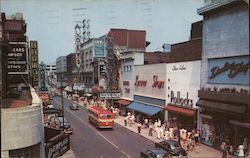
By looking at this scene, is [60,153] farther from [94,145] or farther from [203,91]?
[203,91]

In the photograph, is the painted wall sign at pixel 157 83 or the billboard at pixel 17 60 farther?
the painted wall sign at pixel 157 83

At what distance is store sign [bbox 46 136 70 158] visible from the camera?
19070 millimetres

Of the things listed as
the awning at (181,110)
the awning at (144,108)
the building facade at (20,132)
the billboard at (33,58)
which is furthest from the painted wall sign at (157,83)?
the building facade at (20,132)

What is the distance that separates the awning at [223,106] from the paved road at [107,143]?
19.8 ft

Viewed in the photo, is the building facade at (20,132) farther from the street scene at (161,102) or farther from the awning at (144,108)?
the awning at (144,108)

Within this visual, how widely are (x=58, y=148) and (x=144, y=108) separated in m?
22.2

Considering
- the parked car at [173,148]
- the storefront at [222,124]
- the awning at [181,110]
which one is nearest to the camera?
the storefront at [222,124]

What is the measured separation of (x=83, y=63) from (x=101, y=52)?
29.1m

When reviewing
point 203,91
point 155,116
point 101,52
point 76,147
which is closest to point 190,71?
point 203,91

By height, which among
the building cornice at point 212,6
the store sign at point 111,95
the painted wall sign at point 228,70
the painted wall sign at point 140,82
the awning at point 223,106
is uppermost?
the building cornice at point 212,6

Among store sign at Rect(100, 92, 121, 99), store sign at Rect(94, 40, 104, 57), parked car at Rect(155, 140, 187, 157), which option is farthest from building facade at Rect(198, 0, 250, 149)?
store sign at Rect(94, 40, 104, 57)

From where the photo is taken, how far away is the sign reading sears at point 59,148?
19.3 metres

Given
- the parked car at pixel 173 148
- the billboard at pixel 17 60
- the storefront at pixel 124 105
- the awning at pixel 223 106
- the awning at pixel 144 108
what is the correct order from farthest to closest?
the storefront at pixel 124 105 < the awning at pixel 144 108 < the billboard at pixel 17 60 < the parked car at pixel 173 148 < the awning at pixel 223 106

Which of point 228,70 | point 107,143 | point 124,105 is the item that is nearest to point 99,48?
point 124,105
